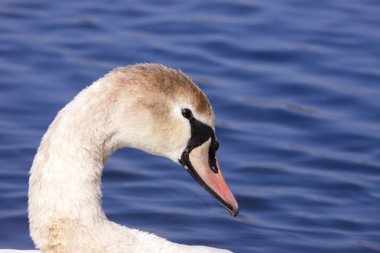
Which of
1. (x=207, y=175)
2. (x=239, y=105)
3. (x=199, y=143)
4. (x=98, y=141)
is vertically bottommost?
(x=98, y=141)

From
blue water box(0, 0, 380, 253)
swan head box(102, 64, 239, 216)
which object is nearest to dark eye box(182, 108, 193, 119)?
swan head box(102, 64, 239, 216)

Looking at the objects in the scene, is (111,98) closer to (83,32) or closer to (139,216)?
(139,216)

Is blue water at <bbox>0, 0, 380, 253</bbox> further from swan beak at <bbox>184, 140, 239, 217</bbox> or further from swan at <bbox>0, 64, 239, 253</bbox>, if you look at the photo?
swan at <bbox>0, 64, 239, 253</bbox>

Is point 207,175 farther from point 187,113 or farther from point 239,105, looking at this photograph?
point 239,105

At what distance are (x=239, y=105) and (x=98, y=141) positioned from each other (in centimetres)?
516

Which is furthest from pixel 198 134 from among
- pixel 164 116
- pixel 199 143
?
pixel 164 116

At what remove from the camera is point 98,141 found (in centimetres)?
654

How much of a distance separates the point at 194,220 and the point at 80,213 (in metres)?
3.06

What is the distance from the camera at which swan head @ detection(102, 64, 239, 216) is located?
655 centimetres

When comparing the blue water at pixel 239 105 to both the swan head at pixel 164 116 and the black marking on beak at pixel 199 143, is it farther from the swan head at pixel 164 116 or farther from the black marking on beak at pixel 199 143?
the swan head at pixel 164 116

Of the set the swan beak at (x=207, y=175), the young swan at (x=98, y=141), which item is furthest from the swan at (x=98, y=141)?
the swan beak at (x=207, y=175)

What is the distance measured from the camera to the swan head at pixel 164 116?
6.55 metres

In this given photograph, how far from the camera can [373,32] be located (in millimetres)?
13469

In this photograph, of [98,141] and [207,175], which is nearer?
[98,141]
